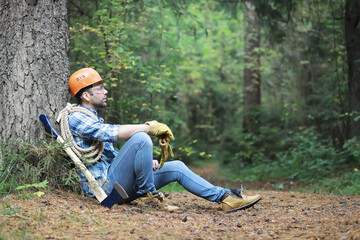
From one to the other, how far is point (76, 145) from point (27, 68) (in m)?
0.96

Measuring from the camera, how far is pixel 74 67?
6480 mm

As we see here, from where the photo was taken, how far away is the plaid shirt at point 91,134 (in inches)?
143

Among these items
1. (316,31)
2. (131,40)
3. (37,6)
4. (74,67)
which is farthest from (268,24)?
(37,6)

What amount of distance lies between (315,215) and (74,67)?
15.2 ft

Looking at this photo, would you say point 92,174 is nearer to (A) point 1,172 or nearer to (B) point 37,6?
(A) point 1,172

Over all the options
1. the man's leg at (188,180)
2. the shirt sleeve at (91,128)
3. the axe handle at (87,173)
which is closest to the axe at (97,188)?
the axe handle at (87,173)

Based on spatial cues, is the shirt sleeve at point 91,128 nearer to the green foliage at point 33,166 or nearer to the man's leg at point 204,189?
the green foliage at point 33,166

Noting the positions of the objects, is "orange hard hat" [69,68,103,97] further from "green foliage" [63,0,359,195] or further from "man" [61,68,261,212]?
"green foliage" [63,0,359,195]

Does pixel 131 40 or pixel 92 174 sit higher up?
pixel 131 40

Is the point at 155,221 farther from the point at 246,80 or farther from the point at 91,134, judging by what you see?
the point at 246,80

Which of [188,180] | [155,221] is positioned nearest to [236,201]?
[188,180]

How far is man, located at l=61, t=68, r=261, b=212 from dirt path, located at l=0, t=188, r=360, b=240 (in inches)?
7.4

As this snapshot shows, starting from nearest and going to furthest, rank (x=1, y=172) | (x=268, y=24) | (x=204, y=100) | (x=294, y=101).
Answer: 1. (x=1, y=172)
2. (x=268, y=24)
3. (x=294, y=101)
4. (x=204, y=100)

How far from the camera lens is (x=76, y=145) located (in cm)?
373
